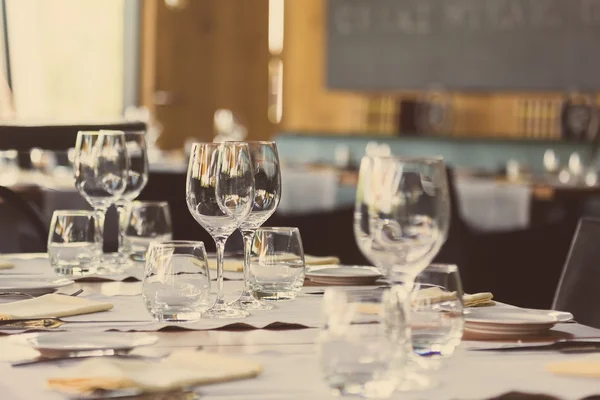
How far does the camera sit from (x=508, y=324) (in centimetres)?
134

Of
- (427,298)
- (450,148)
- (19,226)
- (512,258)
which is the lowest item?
(512,258)

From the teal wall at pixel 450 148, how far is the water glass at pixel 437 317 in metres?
5.47

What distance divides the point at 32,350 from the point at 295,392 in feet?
1.12

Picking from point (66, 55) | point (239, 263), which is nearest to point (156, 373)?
point (239, 263)

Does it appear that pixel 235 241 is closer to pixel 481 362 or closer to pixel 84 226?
pixel 84 226

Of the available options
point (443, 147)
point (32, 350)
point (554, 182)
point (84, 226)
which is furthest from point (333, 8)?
point (32, 350)

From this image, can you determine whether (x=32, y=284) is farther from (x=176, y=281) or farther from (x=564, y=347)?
(x=564, y=347)

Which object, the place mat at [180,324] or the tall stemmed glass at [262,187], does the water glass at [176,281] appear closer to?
the place mat at [180,324]

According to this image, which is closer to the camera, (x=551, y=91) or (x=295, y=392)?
(x=295, y=392)

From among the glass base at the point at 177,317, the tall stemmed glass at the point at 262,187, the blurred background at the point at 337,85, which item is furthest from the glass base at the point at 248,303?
the blurred background at the point at 337,85

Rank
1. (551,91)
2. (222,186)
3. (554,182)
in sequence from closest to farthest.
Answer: (222,186), (554,182), (551,91)

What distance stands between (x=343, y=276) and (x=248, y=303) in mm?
272

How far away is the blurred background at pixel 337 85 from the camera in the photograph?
18.7 feet

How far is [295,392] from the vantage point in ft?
3.46
